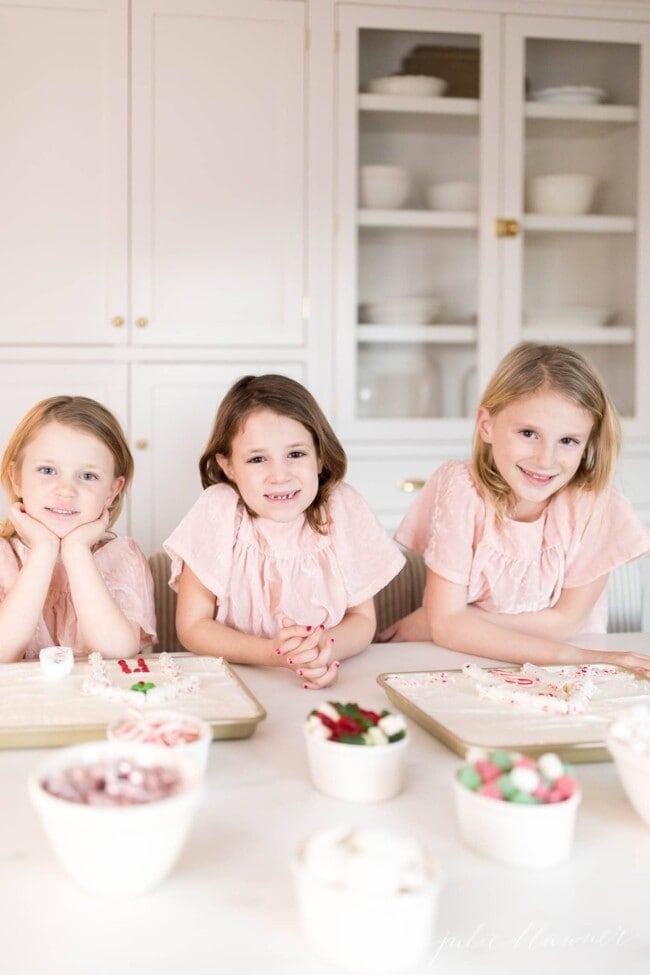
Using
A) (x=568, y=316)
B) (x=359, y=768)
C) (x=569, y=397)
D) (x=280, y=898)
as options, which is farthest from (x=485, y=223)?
(x=280, y=898)

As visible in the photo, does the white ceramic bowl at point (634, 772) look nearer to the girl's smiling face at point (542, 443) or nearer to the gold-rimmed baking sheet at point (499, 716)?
the gold-rimmed baking sheet at point (499, 716)

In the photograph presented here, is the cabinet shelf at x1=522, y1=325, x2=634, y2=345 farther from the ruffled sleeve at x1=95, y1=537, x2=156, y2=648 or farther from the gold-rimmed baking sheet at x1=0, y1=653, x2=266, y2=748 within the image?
the gold-rimmed baking sheet at x1=0, y1=653, x2=266, y2=748

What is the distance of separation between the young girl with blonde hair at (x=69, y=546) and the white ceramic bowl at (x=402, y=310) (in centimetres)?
146

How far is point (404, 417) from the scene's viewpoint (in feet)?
9.88

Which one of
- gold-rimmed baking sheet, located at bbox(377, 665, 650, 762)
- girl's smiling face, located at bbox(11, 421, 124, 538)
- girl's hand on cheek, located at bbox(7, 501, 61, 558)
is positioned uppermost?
girl's smiling face, located at bbox(11, 421, 124, 538)

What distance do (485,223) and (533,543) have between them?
1548 millimetres

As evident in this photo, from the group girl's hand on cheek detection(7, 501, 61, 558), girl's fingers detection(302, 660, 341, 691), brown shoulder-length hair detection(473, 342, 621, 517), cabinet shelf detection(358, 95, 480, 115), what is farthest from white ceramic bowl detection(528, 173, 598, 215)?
girl's fingers detection(302, 660, 341, 691)

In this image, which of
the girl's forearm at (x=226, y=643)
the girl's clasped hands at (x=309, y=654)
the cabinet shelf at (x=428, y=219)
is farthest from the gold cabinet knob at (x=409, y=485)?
the girl's clasped hands at (x=309, y=654)

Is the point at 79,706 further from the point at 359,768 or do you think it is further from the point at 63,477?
the point at 63,477

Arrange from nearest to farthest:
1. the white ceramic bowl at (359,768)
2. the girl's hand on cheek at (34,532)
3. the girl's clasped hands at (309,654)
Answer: the white ceramic bowl at (359,768) → the girl's clasped hands at (309,654) → the girl's hand on cheek at (34,532)

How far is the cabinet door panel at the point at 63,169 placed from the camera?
107 inches

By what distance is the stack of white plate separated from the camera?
9.93 feet

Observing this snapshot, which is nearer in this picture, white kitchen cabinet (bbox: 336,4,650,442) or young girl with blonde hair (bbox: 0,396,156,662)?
young girl with blonde hair (bbox: 0,396,156,662)

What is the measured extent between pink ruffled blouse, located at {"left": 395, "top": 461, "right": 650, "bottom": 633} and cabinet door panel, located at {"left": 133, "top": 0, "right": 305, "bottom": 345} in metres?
1.32
